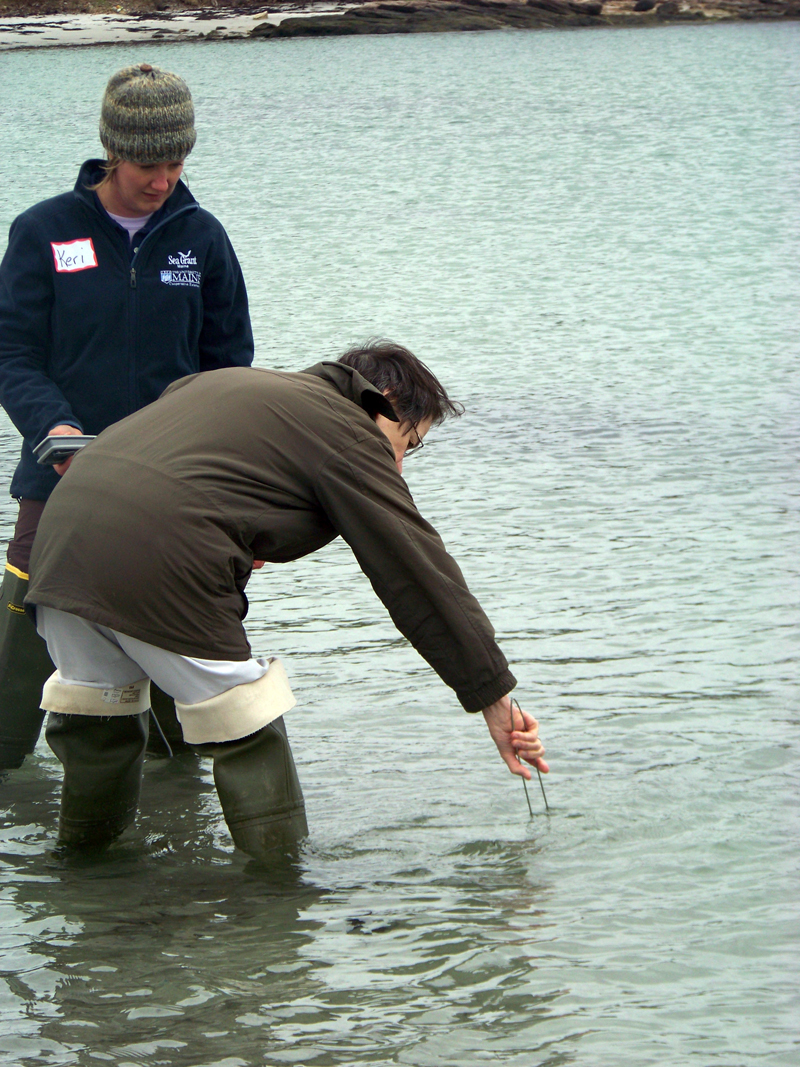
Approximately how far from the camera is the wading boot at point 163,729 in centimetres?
417

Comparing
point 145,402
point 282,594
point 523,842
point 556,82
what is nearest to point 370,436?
point 145,402

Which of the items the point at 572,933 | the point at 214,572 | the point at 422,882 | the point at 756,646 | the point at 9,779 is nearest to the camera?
the point at 214,572

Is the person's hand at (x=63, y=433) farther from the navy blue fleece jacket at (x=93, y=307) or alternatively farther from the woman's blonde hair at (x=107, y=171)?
the woman's blonde hair at (x=107, y=171)

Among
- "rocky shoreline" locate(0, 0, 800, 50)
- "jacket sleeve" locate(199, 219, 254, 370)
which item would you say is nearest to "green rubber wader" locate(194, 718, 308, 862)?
"jacket sleeve" locate(199, 219, 254, 370)

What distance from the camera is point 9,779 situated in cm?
409

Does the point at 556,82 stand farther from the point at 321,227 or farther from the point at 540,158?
the point at 321,227

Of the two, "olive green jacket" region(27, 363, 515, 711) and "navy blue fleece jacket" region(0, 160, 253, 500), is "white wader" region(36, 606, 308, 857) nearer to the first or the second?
"olive green jacket" region(27, 363, 515, 711)

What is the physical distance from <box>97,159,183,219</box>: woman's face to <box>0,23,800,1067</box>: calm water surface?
5.39ft

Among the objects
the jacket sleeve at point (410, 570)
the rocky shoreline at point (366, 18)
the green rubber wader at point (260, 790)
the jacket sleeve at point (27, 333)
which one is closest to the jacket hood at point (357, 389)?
the jacket sleeve at point (410, 570)

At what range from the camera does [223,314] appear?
3785mm

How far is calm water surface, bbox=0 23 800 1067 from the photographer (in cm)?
283

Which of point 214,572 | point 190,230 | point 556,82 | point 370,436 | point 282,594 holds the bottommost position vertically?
point 282,594

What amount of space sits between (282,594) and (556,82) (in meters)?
32.2

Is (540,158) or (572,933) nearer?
(572,933)
